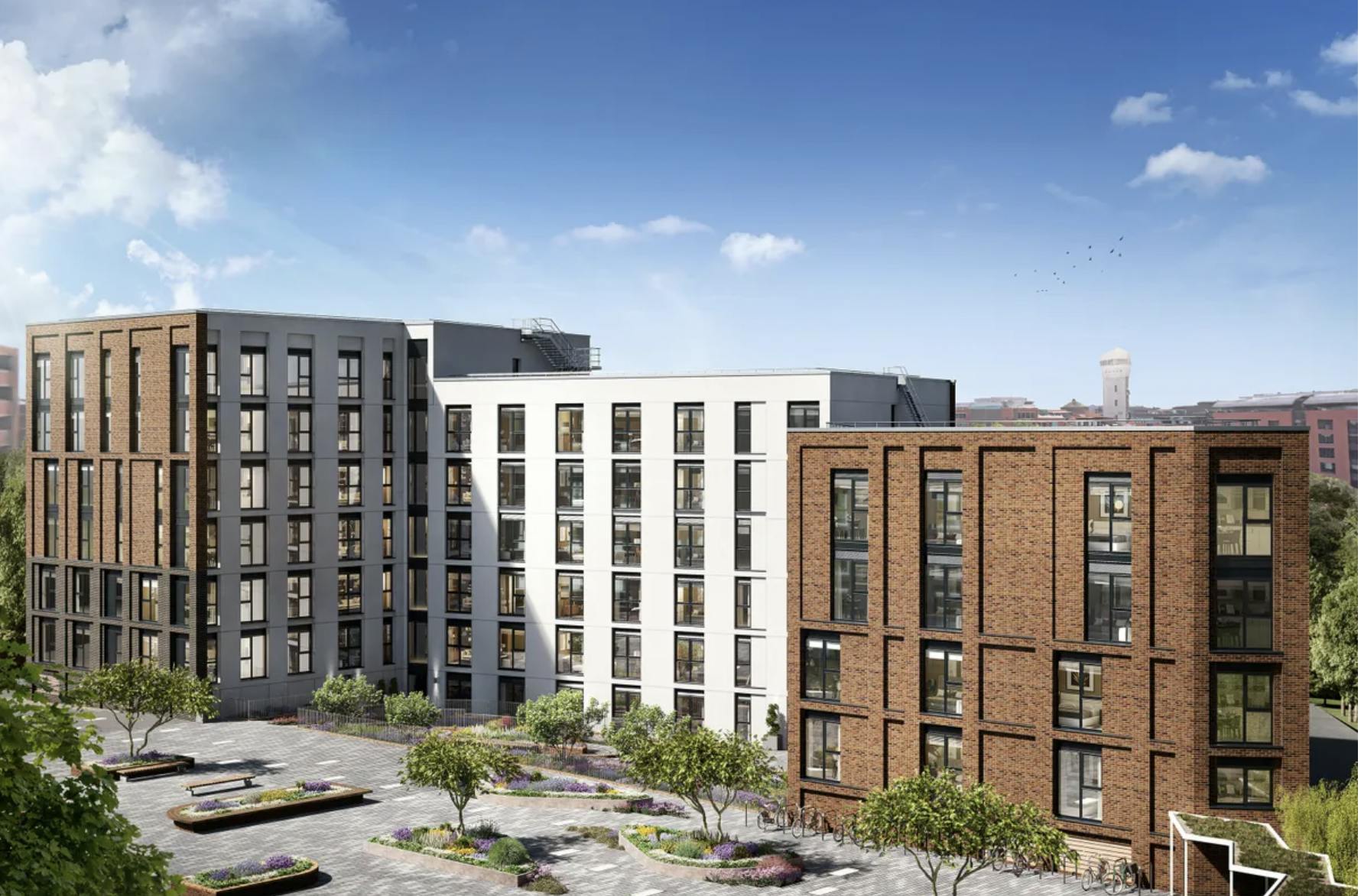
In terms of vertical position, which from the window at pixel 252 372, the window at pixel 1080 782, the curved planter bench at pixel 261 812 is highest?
the window at pixel 252 372

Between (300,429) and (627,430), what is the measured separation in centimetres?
1719

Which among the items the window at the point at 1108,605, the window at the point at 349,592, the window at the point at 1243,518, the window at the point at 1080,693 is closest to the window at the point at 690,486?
the window at the point at 349,592

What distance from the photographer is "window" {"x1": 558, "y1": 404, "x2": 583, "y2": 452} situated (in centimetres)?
6975

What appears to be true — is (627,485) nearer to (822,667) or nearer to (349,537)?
(349,537)

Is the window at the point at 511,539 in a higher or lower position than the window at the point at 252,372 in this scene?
lower

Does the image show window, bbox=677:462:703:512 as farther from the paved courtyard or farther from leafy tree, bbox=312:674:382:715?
leafy tree, bbox=312:674:382:715

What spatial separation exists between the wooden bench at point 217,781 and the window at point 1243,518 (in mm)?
36480

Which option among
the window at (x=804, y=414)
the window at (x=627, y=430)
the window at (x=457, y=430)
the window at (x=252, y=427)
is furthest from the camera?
the window at (x=457, y=430)

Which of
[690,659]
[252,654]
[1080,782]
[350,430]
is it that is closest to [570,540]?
[690,659]

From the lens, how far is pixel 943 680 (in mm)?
48281

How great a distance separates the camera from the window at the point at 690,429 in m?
66.2

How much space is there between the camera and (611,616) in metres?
68.8

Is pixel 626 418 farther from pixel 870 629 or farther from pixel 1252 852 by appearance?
pixel 1252 852

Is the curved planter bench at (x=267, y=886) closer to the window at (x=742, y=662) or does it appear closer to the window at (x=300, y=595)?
the window at (x=742, y=662)
